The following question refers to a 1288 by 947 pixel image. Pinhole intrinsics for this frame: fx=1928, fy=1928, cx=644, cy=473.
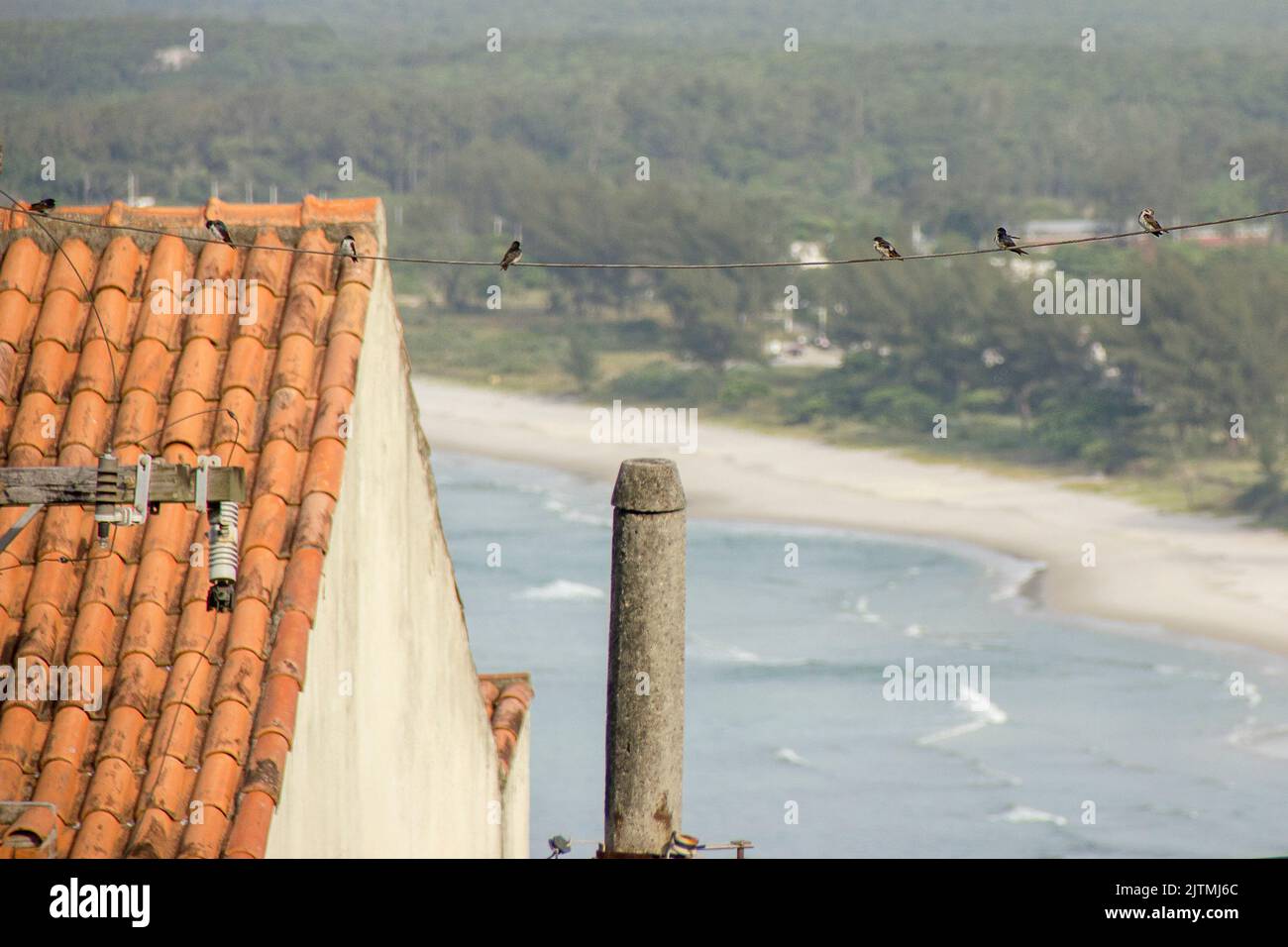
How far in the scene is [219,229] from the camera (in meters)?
11.2

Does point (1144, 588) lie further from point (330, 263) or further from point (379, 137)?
point (379, 137)

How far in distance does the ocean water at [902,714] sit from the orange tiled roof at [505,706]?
1710 centimetres

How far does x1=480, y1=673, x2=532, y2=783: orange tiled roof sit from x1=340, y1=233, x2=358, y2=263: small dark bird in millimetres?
3422

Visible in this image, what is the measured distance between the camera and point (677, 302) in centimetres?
10231

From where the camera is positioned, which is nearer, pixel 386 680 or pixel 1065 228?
pixel 386 680

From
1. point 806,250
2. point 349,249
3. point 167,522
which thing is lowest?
point 167,522

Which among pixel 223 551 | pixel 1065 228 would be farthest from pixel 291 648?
pixel 1065 228

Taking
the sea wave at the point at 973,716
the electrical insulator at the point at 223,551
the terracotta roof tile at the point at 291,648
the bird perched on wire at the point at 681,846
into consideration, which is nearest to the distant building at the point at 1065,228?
the sea wave at the point at 973,716

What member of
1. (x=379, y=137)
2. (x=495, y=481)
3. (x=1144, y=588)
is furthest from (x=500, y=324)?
(x=379, y=137)

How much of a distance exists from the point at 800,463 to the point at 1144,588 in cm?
2573

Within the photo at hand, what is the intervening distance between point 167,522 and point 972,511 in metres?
58.2

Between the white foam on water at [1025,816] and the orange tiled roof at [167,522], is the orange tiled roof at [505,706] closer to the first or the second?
the orange tiled roof at [167,522]

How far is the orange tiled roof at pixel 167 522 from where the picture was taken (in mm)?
9031

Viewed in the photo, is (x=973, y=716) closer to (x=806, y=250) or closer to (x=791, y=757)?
(x=791, y=757)
